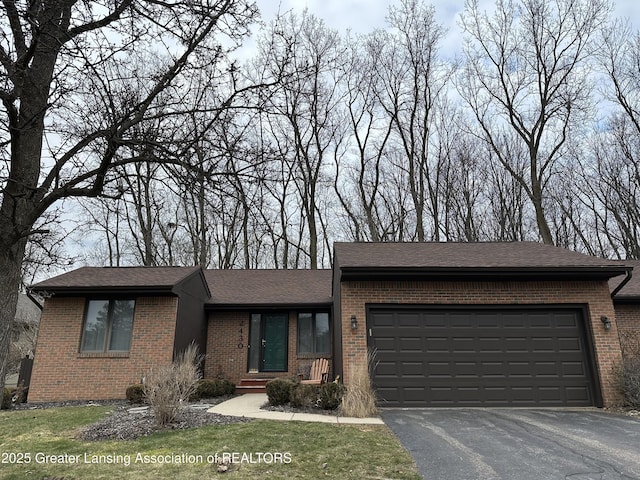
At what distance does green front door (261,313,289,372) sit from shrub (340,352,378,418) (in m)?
5.04

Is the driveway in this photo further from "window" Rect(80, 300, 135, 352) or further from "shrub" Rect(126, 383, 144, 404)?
"window" Rect(80, 300, 135, 352)

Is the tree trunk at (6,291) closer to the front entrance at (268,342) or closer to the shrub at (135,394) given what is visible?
the shrub at (135,394)

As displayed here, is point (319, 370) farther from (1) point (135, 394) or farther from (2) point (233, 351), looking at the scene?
(1) point (135, 394)

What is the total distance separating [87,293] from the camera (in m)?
10.8

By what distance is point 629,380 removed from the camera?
334 inches

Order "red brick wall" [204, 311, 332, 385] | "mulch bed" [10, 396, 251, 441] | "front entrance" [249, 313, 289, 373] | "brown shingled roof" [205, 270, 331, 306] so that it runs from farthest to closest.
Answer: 1. "brown shingled roof" [205, 270, 331, 306]
2. "front entrance" [249, 313, 289, 373]
3. "red brick wall" [204, 311, 332, 385]
4. "mulch bed" [10, 396, 251, 441]

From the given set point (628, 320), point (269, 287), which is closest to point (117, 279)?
point (269, 287)

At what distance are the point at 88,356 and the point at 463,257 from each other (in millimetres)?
10065

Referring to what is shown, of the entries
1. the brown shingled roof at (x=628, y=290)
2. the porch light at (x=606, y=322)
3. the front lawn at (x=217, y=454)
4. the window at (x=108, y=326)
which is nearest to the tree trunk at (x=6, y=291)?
the front lawn at (x=217, y=454)

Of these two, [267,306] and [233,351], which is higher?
[267,306]

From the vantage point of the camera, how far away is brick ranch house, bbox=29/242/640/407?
873cm

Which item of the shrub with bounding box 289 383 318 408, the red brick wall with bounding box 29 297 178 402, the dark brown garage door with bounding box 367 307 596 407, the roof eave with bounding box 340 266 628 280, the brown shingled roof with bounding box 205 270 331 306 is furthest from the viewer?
the brown shingled roof with bounding box 205 270 331 306

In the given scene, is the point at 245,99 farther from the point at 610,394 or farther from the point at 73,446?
the point at 610,394

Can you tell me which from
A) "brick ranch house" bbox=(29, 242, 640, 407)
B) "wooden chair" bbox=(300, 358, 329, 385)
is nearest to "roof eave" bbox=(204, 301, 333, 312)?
"brick ranch house" bbox=(29, 242, 640, 407)
